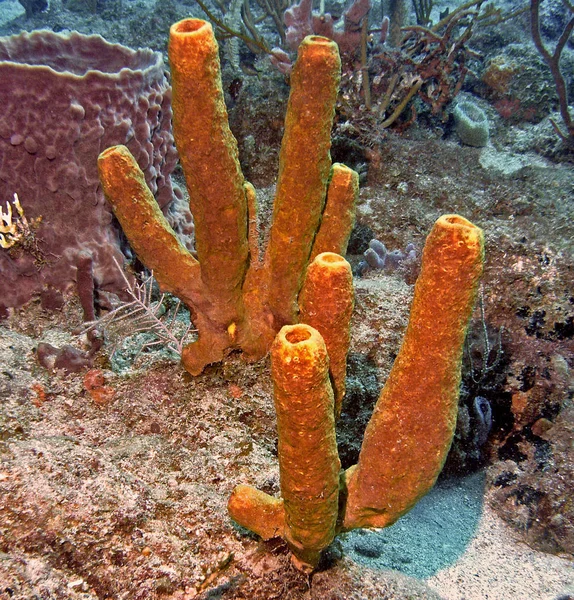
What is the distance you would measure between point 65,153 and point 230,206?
1634mm

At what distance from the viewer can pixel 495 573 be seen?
2158 mm

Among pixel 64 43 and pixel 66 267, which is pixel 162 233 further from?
pixel 64 43

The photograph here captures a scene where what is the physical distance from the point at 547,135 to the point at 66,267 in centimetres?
638

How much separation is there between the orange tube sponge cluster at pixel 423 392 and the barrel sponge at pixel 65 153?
2.47 metres

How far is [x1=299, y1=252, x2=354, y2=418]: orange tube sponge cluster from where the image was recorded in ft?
4.40

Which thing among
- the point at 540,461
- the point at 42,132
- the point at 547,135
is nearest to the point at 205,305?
the point at 42,132

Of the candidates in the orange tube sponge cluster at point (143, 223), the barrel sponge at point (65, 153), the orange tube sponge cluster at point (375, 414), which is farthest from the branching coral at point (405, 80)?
the orange tube sponge cluster at point (375, 414)

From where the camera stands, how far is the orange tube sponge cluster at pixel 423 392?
45.5 inches

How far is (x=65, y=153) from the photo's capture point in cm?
282

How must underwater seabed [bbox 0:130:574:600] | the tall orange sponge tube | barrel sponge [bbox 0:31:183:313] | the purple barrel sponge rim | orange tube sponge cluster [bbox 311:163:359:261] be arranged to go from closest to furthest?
the tall orange sponge tube, underwater seabed [bbox 0:130:574:600], orange tube sponge cluster [bbox 311:163:359:261], barrel sponge [bbox 0:31:183:313], the purple barrel sponge rim

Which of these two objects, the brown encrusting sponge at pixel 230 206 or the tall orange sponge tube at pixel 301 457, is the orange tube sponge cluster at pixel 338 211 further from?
the tall orange sponge tube at pixel 301 457

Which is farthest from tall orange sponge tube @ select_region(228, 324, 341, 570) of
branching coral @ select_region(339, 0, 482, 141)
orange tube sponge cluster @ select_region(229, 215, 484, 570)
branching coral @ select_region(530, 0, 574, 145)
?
branching coral @ select_region(530, 0, 574, 145)

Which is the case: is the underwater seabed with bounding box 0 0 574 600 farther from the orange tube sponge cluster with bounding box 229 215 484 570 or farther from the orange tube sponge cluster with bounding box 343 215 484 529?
the orange tube sponge cluster with bounding box 343 215 484 529

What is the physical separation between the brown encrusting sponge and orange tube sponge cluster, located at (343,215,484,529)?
3.04 feet
